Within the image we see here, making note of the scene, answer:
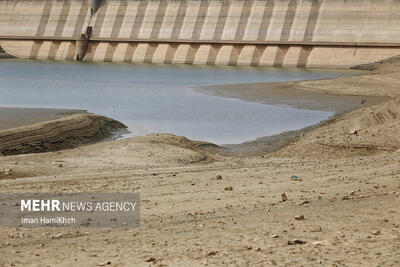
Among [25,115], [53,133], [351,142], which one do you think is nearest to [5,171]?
[53,133]

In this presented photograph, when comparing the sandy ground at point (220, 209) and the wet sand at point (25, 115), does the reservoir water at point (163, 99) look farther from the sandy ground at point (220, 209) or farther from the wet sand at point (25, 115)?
the sandy ground at point (220, 209)

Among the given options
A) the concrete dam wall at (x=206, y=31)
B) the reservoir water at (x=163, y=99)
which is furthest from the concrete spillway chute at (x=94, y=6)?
the reservoir water at (x=163, y=99)

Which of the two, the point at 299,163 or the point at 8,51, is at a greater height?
the point at 8,51

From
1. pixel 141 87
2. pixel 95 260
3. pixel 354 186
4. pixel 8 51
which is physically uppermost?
pixel 8 51

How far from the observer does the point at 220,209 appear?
8.08 meters

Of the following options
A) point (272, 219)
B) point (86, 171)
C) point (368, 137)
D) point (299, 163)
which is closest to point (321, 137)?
point (368, 137)

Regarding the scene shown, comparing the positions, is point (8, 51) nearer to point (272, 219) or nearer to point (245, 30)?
point (245, 30)

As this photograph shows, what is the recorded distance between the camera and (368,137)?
571 inches

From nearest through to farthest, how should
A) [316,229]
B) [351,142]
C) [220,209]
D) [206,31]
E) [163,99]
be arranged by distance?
[316,229]
[220,209]
[351,142]
[163,99]
[206,31]

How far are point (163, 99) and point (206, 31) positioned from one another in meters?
30.7

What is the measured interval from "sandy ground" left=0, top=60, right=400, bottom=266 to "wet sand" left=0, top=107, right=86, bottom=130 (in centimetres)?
582

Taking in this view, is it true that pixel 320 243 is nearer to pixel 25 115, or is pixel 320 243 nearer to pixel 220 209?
pixel 220 209

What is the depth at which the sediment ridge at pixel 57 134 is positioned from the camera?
14828 mm

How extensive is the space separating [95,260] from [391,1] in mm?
51710
